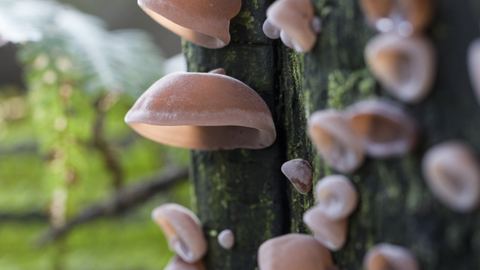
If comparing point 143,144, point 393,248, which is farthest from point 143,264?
point 393,248

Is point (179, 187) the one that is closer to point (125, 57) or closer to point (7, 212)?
point (125, 57)

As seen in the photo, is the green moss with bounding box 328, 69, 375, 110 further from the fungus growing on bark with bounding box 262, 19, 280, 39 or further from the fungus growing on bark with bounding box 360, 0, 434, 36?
the fungus growing on bark with bounding box 262, 19, 280, 39

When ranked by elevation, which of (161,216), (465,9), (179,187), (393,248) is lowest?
(179,187)

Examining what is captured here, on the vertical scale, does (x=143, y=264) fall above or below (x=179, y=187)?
below

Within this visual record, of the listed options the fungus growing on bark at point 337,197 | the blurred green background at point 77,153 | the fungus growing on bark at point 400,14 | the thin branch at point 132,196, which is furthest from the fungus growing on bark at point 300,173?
the thin branch at point 132,196

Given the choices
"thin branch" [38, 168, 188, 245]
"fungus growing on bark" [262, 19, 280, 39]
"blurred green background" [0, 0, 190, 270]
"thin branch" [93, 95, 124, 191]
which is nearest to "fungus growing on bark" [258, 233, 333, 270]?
"fungus growing on bark" [262, 19, 280, 39]

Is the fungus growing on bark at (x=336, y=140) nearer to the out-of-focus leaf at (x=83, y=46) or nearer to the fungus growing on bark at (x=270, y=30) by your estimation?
the fungus growing on bark at (x=270, y=30)

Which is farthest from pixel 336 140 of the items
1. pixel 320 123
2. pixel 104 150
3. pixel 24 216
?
→ pixel 24 216
